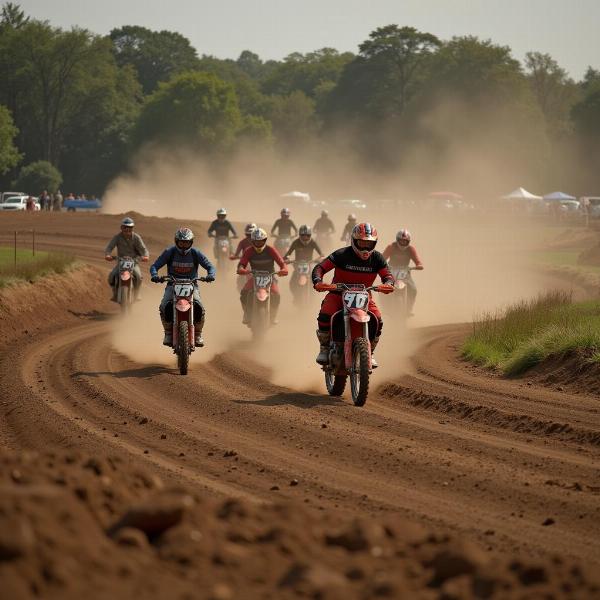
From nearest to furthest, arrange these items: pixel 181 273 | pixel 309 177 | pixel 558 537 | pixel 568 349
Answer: pixel 558 537, pixel 568 349, pixel 181 273, pixel 309 177

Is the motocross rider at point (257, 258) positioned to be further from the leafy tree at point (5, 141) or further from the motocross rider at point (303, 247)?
the leafy tree at point (5, 141)

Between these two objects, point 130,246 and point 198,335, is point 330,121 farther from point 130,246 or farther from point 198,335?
point 198,335

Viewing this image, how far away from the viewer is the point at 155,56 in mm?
147750

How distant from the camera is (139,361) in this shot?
18.3 meters

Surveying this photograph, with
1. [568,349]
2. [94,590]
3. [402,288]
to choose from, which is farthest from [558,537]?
[402,288]

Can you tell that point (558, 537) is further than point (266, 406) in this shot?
No

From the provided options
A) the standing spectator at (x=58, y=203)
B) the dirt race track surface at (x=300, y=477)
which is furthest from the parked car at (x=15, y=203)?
the dirt race track surface at (x=300, y=477)

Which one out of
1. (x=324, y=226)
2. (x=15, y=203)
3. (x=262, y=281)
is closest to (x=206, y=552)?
(x=262, y=281)

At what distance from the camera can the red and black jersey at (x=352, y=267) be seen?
14.7 m

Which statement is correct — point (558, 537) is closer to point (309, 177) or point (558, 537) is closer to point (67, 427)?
point (67, 427)

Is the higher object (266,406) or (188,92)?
(188,92)

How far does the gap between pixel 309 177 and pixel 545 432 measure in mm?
105883

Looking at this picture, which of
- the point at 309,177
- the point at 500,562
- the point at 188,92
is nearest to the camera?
the point at 500,562

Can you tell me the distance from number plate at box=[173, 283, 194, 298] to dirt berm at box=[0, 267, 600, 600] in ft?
30.7
